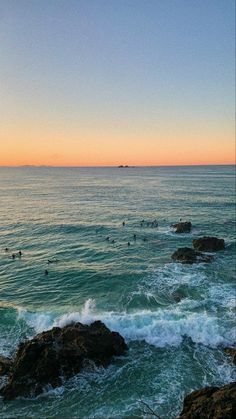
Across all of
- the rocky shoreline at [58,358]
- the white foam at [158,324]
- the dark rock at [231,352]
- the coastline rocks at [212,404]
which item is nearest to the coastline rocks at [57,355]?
the rocky shoreline at [58,358]

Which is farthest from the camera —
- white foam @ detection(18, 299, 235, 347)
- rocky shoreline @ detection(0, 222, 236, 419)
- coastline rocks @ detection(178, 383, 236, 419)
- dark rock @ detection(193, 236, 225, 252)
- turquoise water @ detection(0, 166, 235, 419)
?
dark rock @ detection(193, 236, 225, 252)

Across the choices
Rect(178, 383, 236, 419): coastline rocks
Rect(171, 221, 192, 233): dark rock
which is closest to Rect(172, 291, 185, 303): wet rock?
Rect(178, 383, 236, 419): coastline rocks

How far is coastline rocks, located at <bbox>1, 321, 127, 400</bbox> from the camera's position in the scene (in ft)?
63.0

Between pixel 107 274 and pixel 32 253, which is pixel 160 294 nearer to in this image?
pixel 107 274

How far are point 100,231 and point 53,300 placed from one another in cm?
2465

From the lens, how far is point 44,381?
63.6 ft

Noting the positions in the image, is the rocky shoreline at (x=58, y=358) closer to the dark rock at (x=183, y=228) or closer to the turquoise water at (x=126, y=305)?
the turquoise water at (x=126, y=305)

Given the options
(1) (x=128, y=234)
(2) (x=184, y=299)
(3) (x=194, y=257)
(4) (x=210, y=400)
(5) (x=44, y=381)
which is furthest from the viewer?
(1) (x=128, y=234)

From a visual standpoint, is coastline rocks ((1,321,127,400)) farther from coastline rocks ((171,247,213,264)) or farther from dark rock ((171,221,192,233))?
dark rock ((171,221,192,233))

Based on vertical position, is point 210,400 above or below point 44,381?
above

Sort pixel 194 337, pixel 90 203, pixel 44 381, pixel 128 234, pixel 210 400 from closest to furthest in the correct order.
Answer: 1. pixel 210 400
2. pixel 44 381
3. pixel 194 337
4. pixel 128 234
5. pixel 90 203

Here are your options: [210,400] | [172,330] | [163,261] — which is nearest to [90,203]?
[163,261]

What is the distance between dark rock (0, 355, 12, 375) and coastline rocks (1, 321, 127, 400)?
46 centimetres

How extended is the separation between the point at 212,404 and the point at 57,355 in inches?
360
